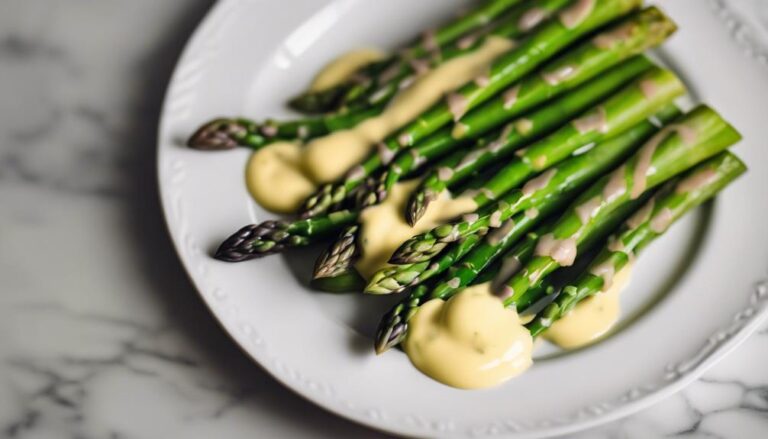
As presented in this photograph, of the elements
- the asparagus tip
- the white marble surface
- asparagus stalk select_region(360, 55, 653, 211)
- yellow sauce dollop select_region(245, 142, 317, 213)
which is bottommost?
the white marble surface

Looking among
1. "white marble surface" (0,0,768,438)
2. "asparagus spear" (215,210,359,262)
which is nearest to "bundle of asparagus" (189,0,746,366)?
"asparagus spear" (215,210,359,262)

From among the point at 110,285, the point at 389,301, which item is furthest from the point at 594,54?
the point at 110,285

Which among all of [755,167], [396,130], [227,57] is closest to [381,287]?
[396,130]

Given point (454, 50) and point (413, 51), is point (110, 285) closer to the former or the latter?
point (413, 51)

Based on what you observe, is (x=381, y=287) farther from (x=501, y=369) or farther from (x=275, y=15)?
(x=275, y=15)

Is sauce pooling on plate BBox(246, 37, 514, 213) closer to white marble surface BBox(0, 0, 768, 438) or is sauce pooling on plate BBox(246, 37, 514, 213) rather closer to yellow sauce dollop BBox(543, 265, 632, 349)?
white marble surface BBox(0, 0, 768, 438)
